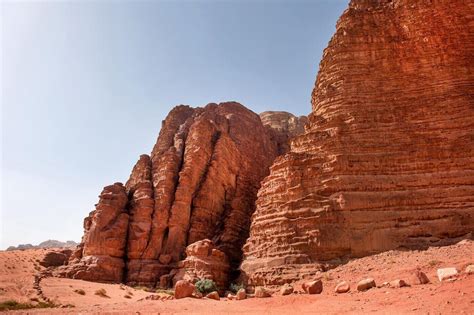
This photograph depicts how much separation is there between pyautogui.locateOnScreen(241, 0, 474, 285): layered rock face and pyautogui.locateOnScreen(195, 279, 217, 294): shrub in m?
3.35

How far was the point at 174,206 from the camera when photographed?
38.2 m

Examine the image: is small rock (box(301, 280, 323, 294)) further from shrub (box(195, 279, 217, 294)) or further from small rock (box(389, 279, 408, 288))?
shrub (box(195, 279, 217, 294))

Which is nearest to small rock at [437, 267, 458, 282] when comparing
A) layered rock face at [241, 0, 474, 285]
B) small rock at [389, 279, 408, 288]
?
small rock at [389, 279, 408, 288]

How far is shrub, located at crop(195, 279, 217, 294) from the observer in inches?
1030

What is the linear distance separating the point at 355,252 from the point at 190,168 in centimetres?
2364

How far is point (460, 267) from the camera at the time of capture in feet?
45.7

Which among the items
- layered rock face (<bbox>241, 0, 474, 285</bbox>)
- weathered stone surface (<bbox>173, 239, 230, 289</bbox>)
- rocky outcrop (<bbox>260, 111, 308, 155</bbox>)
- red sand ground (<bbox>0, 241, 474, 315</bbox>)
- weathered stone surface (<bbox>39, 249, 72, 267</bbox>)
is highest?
rocky outcrop (<bbox>260, 111, 308, 155</bbox>)

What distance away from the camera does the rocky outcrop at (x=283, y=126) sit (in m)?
57.1

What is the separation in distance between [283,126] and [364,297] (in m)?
56.4

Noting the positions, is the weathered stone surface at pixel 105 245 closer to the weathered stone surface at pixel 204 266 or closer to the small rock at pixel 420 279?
the weathered stone surface at pixel 204 266

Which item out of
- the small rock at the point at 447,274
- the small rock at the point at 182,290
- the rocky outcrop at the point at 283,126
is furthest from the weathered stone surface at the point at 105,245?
the small rock at the point at 447,274

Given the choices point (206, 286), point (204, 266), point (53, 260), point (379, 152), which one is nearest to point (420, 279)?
point (379, 152)

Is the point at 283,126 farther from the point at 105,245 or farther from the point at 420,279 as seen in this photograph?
the point at 420,279

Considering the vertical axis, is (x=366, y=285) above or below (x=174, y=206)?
below
